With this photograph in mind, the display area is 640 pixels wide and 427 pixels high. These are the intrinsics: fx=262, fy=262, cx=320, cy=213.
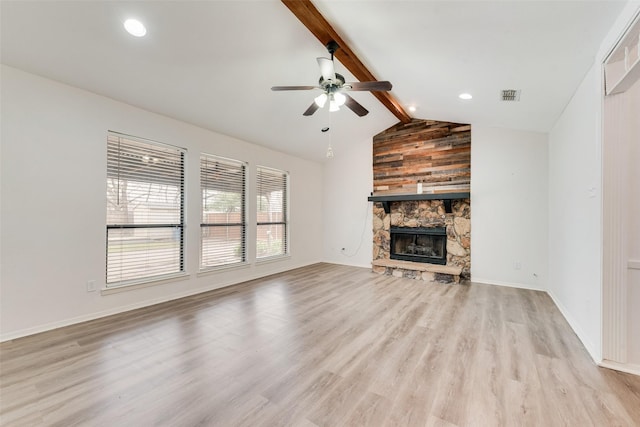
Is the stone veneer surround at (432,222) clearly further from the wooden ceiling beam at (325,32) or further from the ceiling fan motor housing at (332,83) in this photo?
the ceiling fan motor housing at (332,83)

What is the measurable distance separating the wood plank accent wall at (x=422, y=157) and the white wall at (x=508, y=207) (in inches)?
8.7

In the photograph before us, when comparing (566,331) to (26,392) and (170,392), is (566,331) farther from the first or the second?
(26,392)

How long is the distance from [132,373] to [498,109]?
5.43 metres

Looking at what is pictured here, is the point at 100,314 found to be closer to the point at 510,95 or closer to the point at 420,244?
the point at 420,244

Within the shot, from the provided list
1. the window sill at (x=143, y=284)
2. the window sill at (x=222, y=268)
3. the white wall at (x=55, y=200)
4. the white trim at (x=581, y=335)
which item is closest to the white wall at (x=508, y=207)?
the white trim at (x=581, y=335)

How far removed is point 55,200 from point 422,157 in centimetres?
587

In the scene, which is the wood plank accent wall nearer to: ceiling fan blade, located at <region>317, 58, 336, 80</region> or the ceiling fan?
the ceiling fan

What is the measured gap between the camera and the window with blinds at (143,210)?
3441mm

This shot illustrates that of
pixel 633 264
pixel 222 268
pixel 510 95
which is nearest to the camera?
pixel 633 264

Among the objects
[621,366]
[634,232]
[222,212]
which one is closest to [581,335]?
[621,366]

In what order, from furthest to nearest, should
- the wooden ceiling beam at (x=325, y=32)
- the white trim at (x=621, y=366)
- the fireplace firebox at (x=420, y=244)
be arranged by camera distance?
the fireplace firebox at (x=420, y=244) → the wooden ceiling beam at (x=325, y=32) → the white trim at (x=621, y=366)

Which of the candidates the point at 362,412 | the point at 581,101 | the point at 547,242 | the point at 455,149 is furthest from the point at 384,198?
the point at 362,412

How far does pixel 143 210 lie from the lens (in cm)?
370

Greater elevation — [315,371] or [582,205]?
[582,205]
